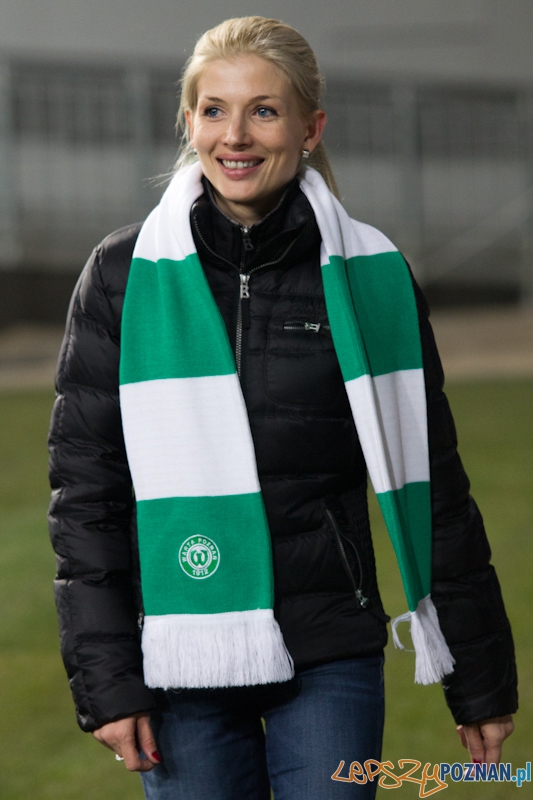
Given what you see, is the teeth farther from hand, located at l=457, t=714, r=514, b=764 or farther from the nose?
hand, located at l=457, t=714, r=514, b=764

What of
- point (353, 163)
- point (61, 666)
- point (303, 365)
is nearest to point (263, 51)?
point (303, 365)

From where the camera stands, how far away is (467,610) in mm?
2129

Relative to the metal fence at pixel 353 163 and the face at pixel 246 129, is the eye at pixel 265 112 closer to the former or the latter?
the face at pixel 246 129

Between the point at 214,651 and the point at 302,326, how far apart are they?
571 millimetres

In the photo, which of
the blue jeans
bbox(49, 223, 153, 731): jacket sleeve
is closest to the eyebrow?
bbox(49, 223, 153, 731): jacket sleeve

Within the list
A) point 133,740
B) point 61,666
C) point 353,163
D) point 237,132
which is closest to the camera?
point 133,740

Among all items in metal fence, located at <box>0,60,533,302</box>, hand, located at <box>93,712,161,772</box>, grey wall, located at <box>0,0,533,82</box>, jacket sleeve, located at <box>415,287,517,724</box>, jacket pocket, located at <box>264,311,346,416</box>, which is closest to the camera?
hand, located at <box>93,712,161,772</box>

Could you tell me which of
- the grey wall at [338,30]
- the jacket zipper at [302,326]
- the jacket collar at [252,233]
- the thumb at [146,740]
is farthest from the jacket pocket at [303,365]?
the grey wall at [338,30]

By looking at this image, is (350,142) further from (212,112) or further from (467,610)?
(467,610)

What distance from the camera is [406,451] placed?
2.16 metres

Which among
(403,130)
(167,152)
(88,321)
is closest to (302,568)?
(88,321)

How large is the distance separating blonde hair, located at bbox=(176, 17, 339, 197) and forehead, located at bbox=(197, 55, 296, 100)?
0.04 ft

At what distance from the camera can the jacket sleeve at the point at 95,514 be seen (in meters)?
1.93

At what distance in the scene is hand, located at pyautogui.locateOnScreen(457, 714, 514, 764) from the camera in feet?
7.01
